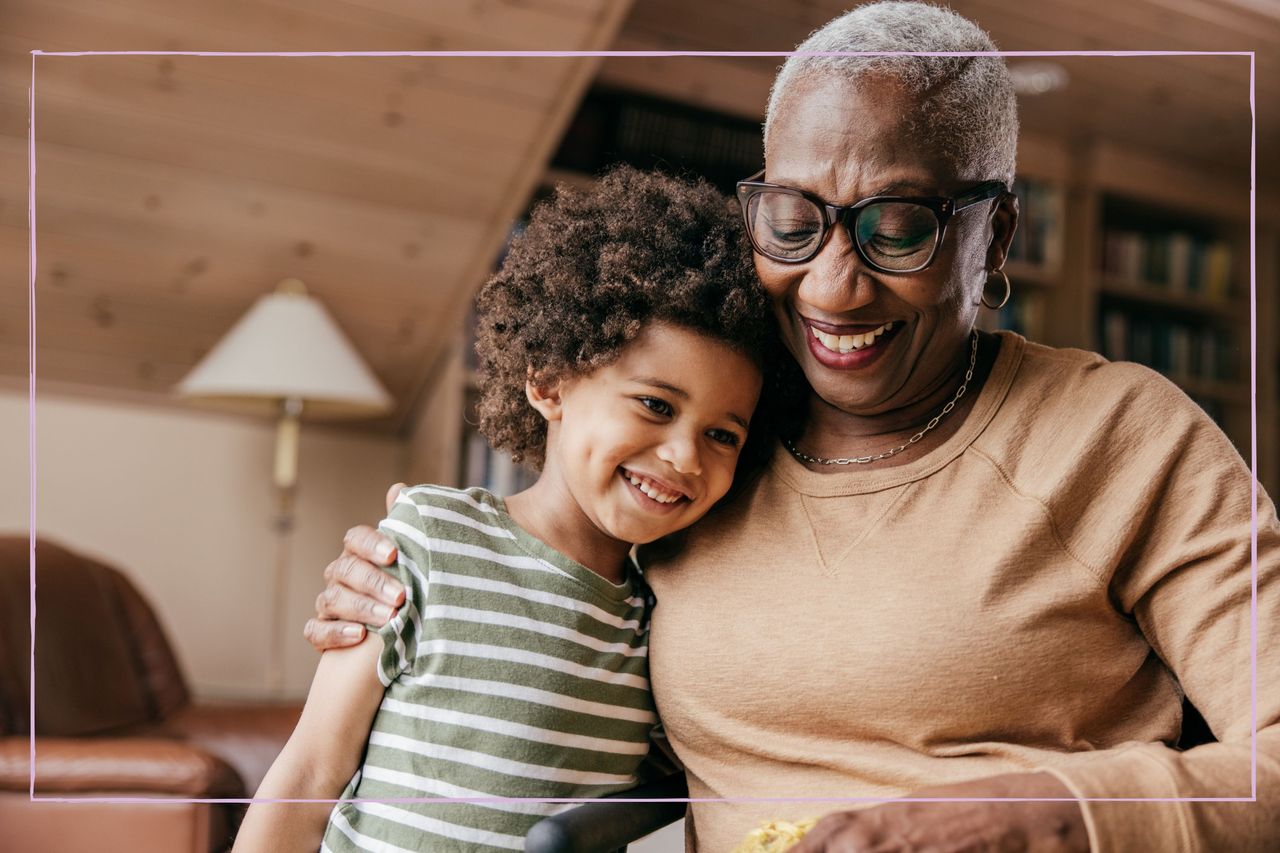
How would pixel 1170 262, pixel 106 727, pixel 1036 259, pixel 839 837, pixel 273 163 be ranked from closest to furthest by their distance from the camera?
1. pixel 839 837
2. pixel 106 727
3. pixel 273 163
4. pixel 1036 259
5. pixel 1170 262

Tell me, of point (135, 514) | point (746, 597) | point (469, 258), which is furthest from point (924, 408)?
point (135, 514)

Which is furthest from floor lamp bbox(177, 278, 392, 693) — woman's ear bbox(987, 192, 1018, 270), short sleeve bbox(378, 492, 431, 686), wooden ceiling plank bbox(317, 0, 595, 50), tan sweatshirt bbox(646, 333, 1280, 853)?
woman's ear bbox(987, 192, 1018, 270)

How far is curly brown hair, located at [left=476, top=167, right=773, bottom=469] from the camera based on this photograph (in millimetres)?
1002

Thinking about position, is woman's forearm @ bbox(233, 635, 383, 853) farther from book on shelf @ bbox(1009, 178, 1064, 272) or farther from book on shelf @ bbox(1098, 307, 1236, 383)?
book on shelf @ bbox(1098, 307, 1236, 383)

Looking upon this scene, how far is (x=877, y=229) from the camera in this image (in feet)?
2.99

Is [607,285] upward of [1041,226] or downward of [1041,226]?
downward

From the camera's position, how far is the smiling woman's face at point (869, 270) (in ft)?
2.96

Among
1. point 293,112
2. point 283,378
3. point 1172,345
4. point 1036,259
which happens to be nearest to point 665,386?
point 283,378

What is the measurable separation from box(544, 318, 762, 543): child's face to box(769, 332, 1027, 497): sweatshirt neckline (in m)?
0.08

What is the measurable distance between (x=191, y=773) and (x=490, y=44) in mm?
1591

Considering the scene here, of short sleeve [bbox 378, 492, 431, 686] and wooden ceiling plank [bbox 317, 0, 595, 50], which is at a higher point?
wooden ceiling plank [bbox 317, 0, 595, 50]

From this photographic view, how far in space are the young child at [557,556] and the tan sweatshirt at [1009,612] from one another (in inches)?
3.5

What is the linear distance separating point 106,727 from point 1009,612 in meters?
1.57

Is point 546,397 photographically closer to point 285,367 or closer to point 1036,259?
point 285,367
